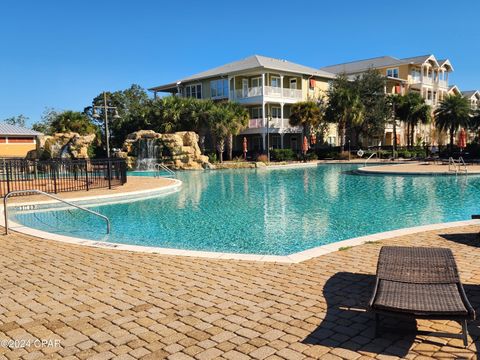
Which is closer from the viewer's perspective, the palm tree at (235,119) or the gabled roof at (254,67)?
the palm tree at (235,119)

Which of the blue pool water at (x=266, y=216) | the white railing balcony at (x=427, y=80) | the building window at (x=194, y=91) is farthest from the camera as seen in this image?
the white railing balcony at (x=427, y=80)

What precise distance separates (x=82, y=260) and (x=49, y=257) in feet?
2.25

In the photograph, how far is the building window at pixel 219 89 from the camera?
44312mm

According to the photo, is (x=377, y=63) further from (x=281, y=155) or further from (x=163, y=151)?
(x=163, y=151)

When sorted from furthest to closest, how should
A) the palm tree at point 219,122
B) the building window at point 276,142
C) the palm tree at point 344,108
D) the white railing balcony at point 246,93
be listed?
the building window at point 276,142
the white railing balcony at point 246,93
the palm tree at point 344,108
the palm tree at point 219,122

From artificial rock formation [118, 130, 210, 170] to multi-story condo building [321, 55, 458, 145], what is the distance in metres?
28.0

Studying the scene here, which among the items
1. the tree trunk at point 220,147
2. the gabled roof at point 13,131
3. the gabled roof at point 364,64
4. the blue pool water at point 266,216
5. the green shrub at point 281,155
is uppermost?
the gabled roof at point 364,64

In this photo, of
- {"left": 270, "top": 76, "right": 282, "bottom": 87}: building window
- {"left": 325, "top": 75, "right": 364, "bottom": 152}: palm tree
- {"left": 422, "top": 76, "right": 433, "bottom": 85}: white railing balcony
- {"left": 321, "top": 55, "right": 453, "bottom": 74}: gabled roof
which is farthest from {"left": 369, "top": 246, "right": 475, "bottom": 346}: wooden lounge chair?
{"left": 422, "top": 76, "right": 433, "bottom": 85}: white railing balcony

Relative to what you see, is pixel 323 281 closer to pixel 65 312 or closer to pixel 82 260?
pixel 65 312

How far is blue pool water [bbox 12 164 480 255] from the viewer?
9797 mm

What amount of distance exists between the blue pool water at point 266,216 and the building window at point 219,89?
2645 cm

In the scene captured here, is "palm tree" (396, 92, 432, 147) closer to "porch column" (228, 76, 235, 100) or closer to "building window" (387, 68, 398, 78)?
"building window" (387, 68, 398, 78)

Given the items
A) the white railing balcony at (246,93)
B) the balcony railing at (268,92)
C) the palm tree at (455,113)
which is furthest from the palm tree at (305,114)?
the palm tree at (455,113)

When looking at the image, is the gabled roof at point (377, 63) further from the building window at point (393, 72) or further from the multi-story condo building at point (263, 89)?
the multi-story condo building at point (263, 89)
